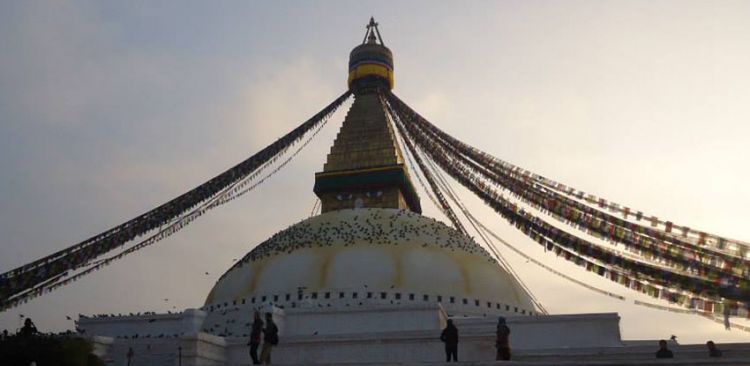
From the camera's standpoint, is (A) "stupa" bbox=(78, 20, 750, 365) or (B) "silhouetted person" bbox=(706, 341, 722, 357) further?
(A) "stupa" bbox=(78, 20, 750, 365)

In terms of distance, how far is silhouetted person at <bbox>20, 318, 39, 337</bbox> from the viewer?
11733 millimetres

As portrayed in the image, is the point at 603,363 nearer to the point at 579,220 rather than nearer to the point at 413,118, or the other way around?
the point at 579,220

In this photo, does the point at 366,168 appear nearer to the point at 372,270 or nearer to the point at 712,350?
the point at 372,270

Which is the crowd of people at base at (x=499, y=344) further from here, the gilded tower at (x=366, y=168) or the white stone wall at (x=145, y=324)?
the gilded tower at (x=366, y=168)

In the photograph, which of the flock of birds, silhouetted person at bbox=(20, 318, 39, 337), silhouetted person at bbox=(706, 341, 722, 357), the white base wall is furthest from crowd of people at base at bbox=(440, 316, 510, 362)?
the flock of birds

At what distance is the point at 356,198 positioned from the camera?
2634 cm

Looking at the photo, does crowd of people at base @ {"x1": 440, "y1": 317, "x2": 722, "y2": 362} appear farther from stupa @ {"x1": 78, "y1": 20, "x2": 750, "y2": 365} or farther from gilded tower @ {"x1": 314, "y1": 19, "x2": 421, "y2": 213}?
gilded tower @ {"x1": 314, "y1": 19, "x2": 421, "y2": 213}

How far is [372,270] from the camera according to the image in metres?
18.5

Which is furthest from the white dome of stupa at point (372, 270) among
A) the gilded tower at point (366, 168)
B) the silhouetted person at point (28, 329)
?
the silhouetted person at point (28, 329)

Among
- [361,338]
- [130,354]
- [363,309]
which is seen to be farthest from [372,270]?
[130,354]

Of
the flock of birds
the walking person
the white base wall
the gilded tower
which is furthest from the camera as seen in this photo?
the gilded tower

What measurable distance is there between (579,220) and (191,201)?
9.52 m

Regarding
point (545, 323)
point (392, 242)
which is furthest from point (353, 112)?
point (545, 323)

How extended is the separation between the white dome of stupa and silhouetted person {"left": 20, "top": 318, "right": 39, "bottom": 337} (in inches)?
268
